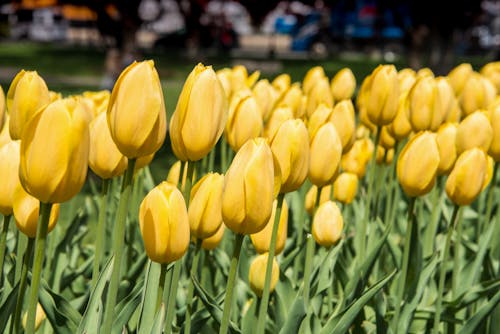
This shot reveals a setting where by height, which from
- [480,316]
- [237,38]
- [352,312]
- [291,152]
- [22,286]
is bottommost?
[237,38]

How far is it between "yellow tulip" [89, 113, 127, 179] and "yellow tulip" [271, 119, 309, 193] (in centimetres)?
31

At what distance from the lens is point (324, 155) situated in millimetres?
1872

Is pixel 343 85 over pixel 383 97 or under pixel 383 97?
under

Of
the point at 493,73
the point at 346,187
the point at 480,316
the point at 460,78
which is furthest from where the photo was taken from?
the point at 493,73

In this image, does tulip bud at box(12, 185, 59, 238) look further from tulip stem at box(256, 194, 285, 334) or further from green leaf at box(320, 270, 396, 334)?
green leaf at box(320, 270, 396, 334)

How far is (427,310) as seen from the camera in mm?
2312

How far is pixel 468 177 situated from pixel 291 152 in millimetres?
567

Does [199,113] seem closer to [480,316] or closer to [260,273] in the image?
[260,273]

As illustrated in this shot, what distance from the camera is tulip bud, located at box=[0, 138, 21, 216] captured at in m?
1.55

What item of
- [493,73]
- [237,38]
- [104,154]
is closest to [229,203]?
[104,154]

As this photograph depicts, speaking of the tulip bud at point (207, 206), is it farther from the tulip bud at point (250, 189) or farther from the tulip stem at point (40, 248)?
the tulip stem at point (40, 248)

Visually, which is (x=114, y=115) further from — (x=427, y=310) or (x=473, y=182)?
(x=427, y=310)

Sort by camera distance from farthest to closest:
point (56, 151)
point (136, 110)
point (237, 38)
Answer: point (237, 38) → point (136, 110) → point (56, 151)

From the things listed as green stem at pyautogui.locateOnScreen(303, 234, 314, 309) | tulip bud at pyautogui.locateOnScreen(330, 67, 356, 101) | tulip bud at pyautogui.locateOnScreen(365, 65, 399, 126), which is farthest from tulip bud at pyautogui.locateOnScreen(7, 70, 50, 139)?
tulip bud at pyautogui.locateOnScreen(330, 67, 356, 101)
